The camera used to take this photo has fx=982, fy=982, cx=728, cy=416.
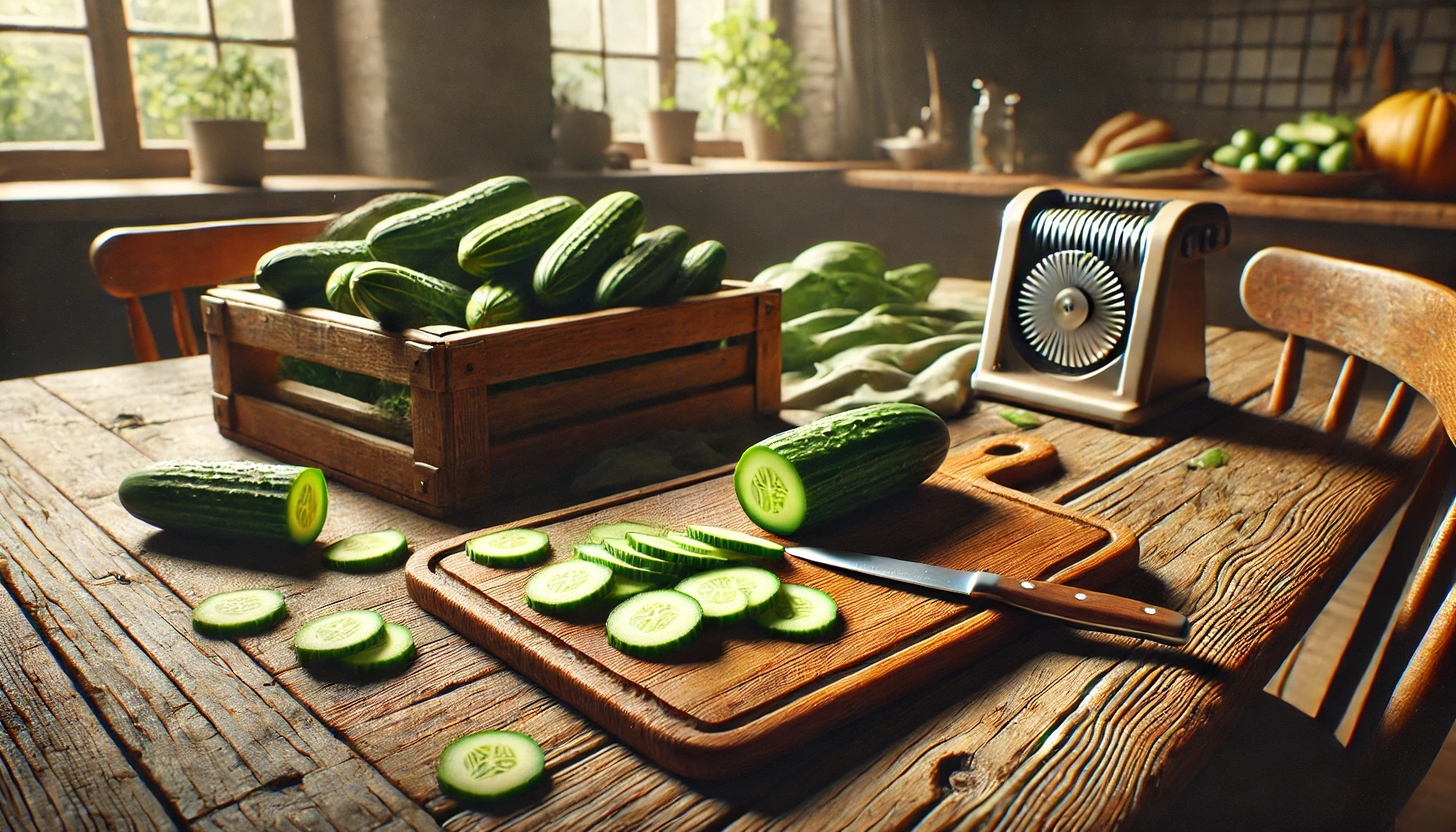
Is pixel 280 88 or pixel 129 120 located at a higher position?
pixel 280 88

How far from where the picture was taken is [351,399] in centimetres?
136

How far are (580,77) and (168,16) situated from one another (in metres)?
1.49

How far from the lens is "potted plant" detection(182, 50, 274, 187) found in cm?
283

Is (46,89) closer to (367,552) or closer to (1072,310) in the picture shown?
(367,552)

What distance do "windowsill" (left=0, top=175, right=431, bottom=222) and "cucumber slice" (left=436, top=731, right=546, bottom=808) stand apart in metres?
2.44

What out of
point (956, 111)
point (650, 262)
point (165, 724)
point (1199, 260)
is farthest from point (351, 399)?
point (956, 111)

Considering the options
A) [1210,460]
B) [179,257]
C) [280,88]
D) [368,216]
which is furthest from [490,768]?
[280,88]

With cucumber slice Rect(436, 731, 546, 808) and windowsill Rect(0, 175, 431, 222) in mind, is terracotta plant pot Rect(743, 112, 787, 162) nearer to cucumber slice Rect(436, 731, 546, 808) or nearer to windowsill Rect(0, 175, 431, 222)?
windowsill Rect(0, 175, 431, 222)

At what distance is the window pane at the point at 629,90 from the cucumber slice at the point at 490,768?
364cm

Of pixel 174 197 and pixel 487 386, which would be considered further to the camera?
pixel 174 197

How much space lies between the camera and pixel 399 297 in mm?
1231

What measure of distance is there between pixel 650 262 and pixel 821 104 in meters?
3.50

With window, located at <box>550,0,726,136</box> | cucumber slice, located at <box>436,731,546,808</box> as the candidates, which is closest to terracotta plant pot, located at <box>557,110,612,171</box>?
window, located at <box>550,0,726,136</box>

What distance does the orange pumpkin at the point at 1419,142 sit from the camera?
290cm
